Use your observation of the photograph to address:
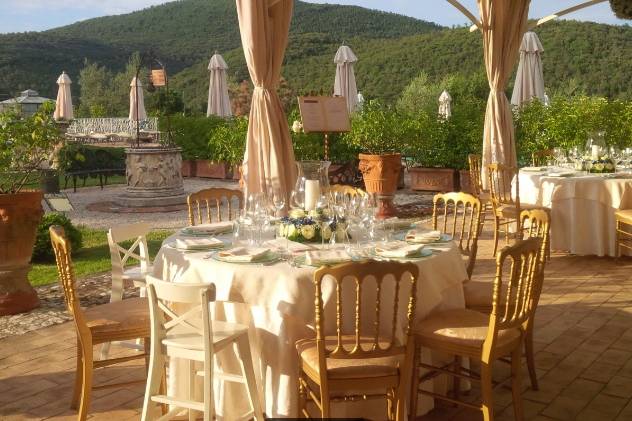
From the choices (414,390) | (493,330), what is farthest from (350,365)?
(493,330)

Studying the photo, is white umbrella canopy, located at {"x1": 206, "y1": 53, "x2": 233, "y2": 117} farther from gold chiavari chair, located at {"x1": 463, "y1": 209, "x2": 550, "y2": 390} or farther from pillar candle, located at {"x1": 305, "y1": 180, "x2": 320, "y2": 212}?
gold chiavari chair, located at {"x1": 463, "y1": 209, "x2": 550, "y2": 390}

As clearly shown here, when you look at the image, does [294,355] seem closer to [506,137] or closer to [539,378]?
[539,378]

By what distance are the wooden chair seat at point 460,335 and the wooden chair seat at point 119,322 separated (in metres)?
1.32

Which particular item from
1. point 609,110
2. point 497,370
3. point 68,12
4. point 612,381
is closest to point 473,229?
point 497,370

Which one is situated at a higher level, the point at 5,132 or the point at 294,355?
the point at 5,132

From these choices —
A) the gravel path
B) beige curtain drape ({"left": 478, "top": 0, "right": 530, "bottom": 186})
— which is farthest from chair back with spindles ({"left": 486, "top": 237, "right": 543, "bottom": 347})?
the gravel path

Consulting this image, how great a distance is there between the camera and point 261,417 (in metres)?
2.99

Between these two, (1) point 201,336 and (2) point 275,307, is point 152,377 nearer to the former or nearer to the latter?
(1) point 201,336

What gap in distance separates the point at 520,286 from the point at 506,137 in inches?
228

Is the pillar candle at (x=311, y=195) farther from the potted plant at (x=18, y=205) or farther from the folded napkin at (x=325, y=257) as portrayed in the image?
the potted plant at (x=18, y=205)

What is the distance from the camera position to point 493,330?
111 inches

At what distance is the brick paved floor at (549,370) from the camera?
3.36m

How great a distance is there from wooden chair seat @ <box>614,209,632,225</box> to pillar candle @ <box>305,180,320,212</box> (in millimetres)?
3564

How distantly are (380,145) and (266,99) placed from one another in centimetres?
530
